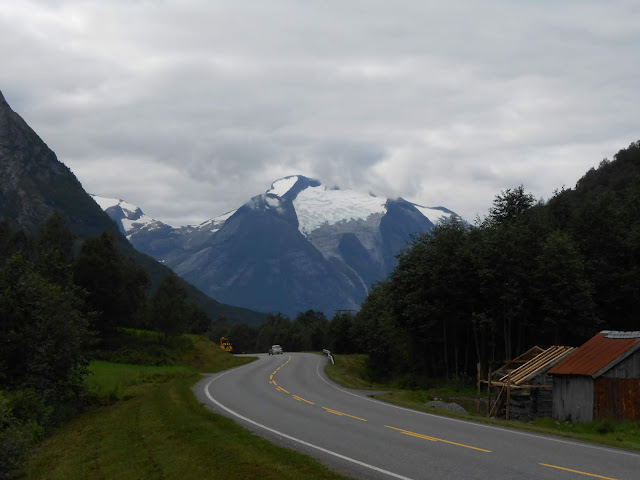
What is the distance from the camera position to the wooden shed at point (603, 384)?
83.0ft

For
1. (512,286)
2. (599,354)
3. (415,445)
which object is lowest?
(415,445)

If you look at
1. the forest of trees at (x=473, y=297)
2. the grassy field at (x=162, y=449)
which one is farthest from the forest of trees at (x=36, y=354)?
the grassy field at (x=162, y=449)

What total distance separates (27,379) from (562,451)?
22.6 metres

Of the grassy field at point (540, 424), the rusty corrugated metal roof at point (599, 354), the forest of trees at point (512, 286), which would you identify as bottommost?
the grassy field at point (540, 424)

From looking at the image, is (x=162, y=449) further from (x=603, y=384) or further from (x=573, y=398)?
(x=573, y=398)

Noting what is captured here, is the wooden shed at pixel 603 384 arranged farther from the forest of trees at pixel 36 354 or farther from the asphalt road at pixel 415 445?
the forest of trees at pixel 36 354

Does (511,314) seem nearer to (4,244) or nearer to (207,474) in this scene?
(207,474)

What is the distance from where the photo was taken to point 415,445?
49.7ft

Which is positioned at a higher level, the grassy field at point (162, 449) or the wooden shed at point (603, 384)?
the wooden shed at point (603, 384)

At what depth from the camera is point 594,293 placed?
47.7 meters

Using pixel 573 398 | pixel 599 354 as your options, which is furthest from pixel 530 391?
pixel 599 354

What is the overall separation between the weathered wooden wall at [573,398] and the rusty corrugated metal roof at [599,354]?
338 millimetres

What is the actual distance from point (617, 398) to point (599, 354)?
250cm

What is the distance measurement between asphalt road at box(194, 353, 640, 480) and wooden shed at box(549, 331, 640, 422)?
318 inches
